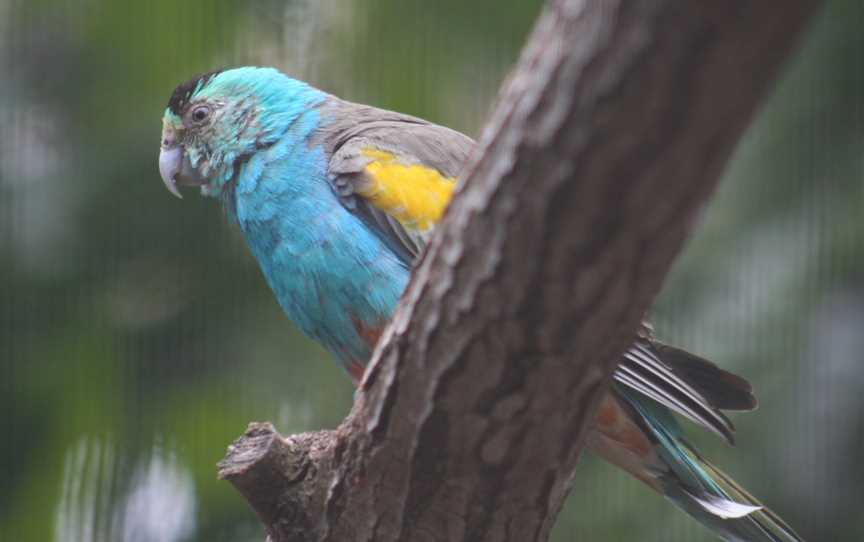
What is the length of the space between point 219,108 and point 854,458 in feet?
14.6

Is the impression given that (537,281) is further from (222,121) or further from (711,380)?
(222,121)

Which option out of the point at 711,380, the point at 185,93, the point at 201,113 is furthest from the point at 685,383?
the point at 185,93

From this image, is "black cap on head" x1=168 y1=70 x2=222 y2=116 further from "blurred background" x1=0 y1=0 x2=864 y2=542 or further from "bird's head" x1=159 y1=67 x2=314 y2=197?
"blurred background" x1=0 y1=0 x2=864 y2=542

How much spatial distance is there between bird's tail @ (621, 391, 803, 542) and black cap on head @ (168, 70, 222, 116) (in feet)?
7.09

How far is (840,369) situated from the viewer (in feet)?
22.7

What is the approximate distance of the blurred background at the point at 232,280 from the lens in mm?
6047

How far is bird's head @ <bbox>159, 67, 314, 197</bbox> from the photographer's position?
178 inches

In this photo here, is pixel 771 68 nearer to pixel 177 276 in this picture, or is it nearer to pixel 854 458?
pixel 177 276

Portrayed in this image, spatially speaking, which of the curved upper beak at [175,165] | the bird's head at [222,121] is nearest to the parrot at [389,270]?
the bird's head at [222,121]

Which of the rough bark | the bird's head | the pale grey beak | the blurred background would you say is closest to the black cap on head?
the bird's head

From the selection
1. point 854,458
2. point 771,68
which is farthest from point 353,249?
point 854,458

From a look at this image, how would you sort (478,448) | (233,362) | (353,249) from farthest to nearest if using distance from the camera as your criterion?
(233,362) → (353,249) → (478,448)

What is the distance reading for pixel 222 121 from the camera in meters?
4.62

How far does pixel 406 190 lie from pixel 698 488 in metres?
1.43
